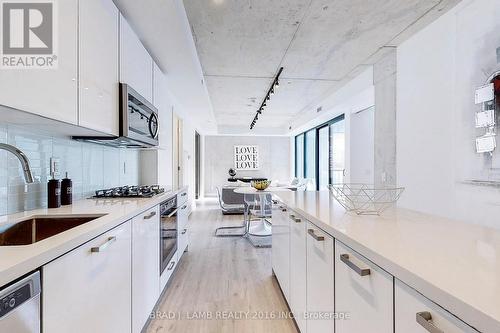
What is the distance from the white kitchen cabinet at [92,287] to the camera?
2.81 feet

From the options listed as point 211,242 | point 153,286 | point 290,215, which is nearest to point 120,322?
point 153,286

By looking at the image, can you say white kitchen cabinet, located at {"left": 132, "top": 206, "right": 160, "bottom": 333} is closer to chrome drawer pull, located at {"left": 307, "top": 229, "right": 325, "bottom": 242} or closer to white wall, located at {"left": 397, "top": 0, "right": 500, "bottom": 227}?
chrome drawer pull, located at {"left": 307, "top": 229, "right": 325, "bottom": 242}

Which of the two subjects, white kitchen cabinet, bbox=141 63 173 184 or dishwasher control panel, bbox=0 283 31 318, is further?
white kitchen cabinet, bbox=141 63 173 184

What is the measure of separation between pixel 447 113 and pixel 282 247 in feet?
5.33

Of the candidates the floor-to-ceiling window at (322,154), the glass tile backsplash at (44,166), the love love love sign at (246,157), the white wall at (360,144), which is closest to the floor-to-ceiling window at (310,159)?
the floor-to-ceiling window at (322,154)

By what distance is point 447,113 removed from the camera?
1855 millimetres

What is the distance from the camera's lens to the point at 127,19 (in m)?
2.04

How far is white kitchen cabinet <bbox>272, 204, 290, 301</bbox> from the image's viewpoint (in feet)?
6.76

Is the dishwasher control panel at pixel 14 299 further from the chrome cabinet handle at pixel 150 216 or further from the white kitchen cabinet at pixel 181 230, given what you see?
the white kitchen cabinet at pixel 181 230

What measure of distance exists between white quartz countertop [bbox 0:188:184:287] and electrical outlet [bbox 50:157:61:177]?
235 millimetres

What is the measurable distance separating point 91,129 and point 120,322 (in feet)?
3.57

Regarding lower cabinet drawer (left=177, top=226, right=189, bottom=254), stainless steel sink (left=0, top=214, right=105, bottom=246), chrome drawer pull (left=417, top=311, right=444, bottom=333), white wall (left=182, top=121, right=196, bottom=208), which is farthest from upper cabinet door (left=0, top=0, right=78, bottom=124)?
white wall (left=182, top=121, right=196, bottom=208)
